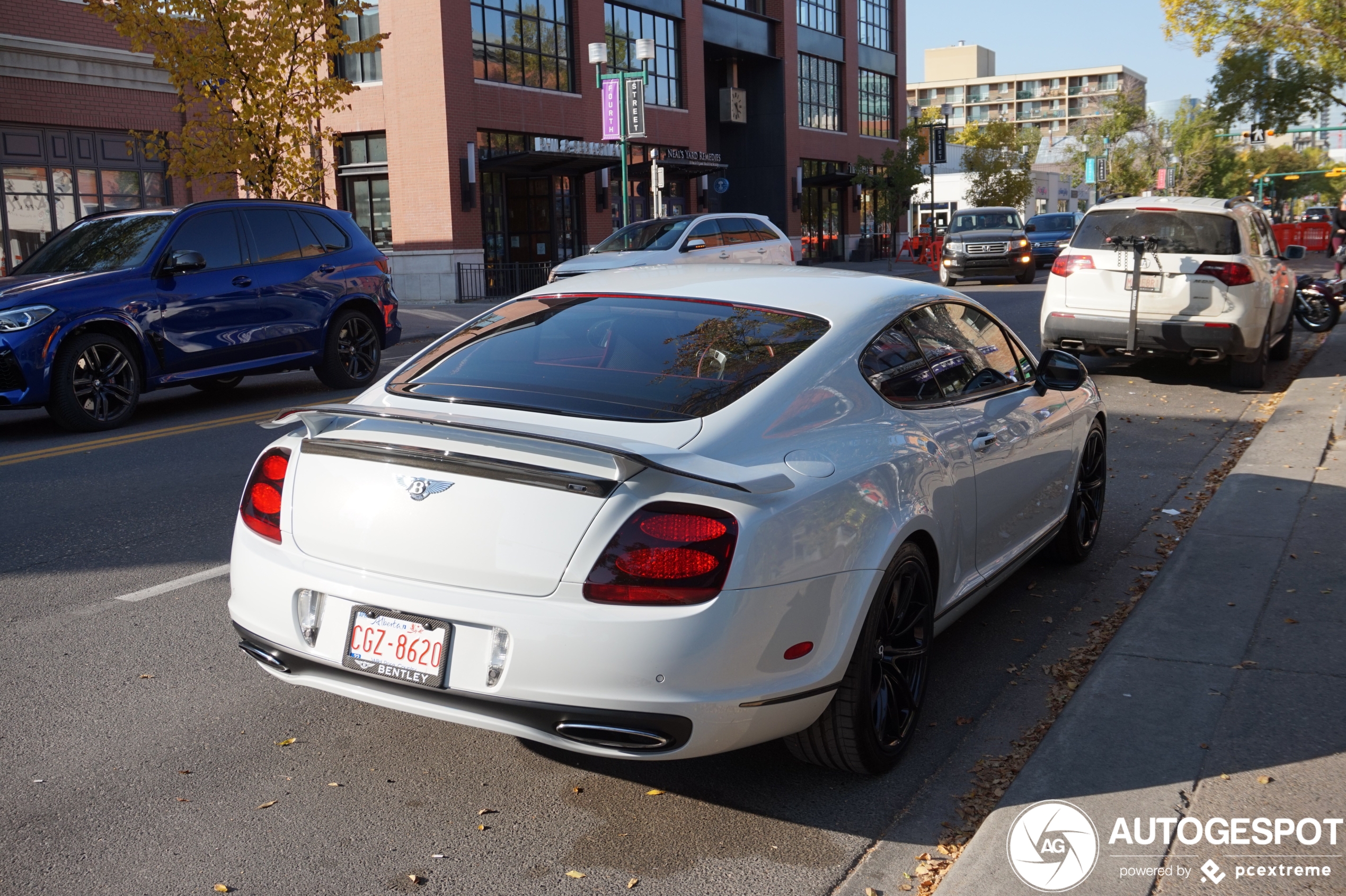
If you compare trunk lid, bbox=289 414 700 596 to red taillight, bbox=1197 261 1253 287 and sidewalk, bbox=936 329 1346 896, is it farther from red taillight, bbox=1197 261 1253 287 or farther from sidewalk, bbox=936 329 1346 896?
red taillight, bbox=1197 261 1253 287

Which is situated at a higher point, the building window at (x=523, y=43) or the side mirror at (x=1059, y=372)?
the building window at (x=523, y=43)

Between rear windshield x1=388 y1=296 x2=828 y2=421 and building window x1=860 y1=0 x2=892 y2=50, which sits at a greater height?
building window x1=860 y1=0 x2=892 y2=50

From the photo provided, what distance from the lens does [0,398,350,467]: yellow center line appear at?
9508 millimetres

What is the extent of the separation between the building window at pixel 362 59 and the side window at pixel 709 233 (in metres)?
14.8

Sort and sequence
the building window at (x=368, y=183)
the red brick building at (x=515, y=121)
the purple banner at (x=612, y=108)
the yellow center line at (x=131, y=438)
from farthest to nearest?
1. the building window at (x=368, y=183)
2. the purple banner at (x=612, y=108)
3. the red brick building at (x=515, y=121)
4. the yellow center line at (x=131, y=438)

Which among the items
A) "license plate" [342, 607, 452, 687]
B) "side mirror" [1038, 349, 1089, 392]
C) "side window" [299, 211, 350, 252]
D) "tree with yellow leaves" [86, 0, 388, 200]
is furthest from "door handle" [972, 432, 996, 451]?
"tree with yellow leaves" [86, 0, 388, 200]

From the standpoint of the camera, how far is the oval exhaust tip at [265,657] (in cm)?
376

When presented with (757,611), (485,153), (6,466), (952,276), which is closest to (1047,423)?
(757,611)

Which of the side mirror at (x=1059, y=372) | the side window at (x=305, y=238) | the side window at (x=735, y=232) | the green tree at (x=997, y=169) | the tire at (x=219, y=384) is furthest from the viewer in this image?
the green tree at (x=997, y=169)

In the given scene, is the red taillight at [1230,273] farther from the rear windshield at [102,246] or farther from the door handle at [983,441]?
the rear windshield at [102,246]

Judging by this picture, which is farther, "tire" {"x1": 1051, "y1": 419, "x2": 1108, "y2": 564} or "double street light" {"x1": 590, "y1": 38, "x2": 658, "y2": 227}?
"double street light" {"x1": 590, "y1": 38, "x2": 658, "y2": 227}

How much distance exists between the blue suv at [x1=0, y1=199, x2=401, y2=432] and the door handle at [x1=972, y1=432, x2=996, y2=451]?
8.50 meters

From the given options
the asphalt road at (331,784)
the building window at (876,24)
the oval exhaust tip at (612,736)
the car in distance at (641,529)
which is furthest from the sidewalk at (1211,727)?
the building window at (876,24)

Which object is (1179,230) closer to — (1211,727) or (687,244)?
(1211,727)
